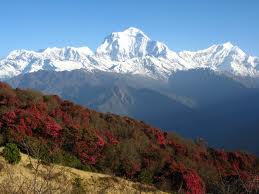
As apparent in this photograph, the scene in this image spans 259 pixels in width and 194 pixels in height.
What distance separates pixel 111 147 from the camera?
113 feet

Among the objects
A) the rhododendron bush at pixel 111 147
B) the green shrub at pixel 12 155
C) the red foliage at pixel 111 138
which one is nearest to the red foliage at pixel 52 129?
the rhododendron bush at pixel 111 147

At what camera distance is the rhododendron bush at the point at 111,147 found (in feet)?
106

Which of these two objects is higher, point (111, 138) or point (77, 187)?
point (111, 138)

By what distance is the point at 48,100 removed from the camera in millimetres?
45438

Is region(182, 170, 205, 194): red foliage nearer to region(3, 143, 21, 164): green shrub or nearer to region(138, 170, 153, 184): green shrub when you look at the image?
region(138, 170, 153, 184): green shrub

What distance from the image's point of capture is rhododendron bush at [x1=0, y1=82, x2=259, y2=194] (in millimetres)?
32281

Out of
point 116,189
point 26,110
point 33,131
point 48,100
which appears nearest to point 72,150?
point 33,131

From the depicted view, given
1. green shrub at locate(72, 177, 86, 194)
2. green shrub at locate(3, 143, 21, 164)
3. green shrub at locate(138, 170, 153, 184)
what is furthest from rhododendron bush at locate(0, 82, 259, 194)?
green shrub at locate(72, 177, 86, 194)

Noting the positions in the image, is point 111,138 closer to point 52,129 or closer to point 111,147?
point 111,147

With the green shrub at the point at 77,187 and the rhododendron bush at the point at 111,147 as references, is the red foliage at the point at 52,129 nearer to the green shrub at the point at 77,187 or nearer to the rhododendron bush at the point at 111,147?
the rhododendron bush at the point at 111,147

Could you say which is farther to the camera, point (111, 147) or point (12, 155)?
point (111, 147)

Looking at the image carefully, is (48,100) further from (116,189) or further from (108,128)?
(116,189)

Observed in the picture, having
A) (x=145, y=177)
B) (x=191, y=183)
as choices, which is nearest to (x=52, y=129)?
(x=145, y=177)

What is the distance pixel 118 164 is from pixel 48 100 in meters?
14.5
